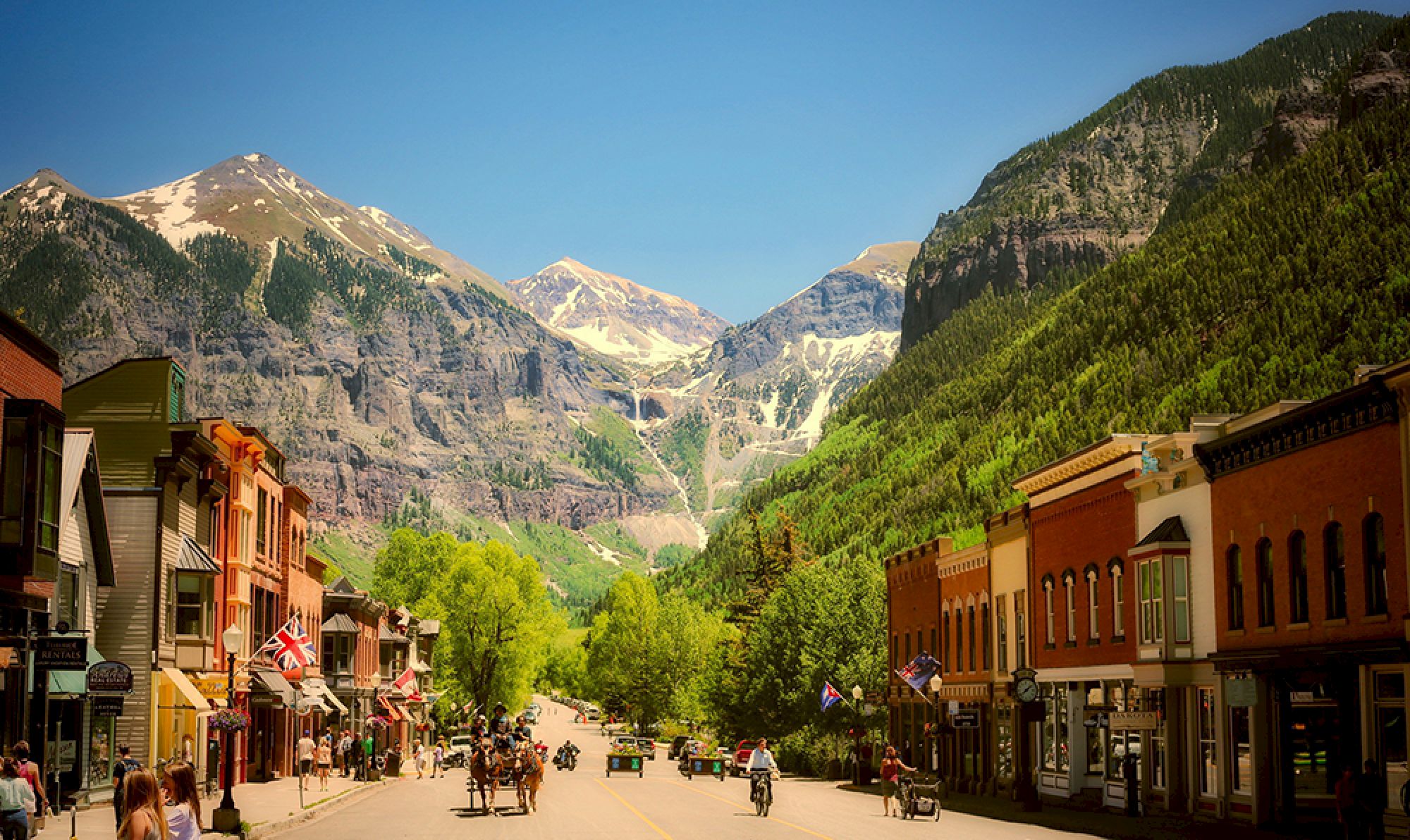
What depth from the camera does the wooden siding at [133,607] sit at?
148 ft

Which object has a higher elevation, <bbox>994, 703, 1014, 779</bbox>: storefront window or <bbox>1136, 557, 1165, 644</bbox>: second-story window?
<bbox>1136, 557, 1165, 644</bbox>: second-story window

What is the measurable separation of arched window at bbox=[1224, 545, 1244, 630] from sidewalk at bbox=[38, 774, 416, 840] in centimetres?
2308

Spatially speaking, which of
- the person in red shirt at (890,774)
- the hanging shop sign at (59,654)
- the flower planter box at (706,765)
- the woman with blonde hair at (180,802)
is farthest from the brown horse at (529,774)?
the woman with blonde hair at (180,802)

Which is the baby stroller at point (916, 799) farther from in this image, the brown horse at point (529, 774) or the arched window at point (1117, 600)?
the brown horse at point (529, 774)

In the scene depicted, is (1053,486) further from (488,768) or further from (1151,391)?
(1151,391)

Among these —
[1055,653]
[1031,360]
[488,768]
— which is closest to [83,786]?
[488,768]

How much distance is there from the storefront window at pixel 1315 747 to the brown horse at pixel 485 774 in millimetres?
21401

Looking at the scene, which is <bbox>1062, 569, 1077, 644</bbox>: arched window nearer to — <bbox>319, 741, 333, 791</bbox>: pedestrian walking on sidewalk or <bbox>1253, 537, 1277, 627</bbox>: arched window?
<bbox>1253, 537, 1277, 627</bbox>: arched window

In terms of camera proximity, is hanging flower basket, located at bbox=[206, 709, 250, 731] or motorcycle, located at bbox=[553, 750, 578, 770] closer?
hanging flower basket, located at bbox=[206, 709, 250, 731]

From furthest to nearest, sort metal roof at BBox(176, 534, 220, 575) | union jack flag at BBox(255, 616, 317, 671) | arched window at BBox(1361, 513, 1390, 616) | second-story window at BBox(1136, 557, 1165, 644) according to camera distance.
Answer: metal roof at BBox(176, 534, 220, 575) → union jack flag at BBox(255, 616, 317, 671) → second-story window at BBox(1136, 557, 1165, 644) → arched window at BBox(1361, 513, 1390, 616)

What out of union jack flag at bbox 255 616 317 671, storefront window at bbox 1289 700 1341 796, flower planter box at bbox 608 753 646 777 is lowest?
flower planter box at bbox 608 753 646 777

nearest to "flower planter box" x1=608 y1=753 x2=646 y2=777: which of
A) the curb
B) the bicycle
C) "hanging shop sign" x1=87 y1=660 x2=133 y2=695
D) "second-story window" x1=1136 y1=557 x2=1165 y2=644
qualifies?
the curb

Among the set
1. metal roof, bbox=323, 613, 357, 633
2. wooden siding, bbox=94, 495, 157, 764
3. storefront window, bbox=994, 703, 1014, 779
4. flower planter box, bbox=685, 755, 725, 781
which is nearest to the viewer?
wooden siding, bbox=94, 495, 157, 764

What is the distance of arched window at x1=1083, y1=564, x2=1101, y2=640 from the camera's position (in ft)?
149
